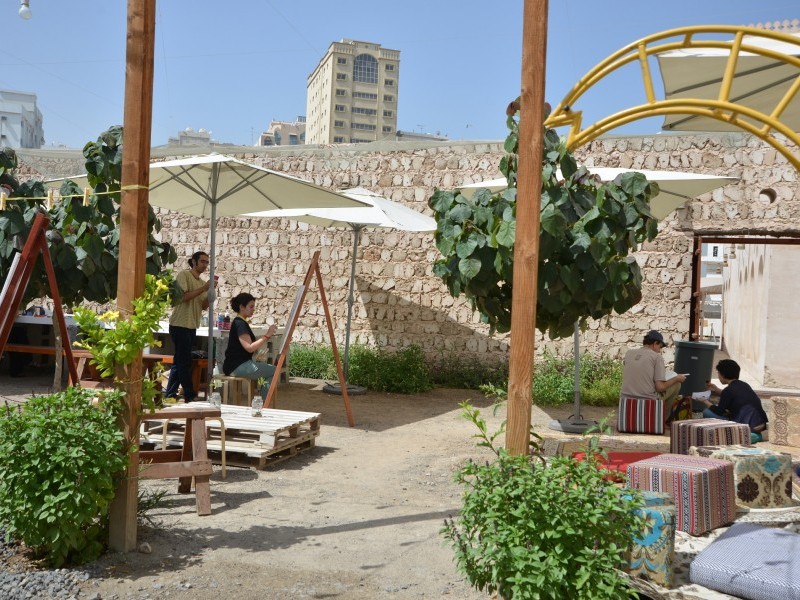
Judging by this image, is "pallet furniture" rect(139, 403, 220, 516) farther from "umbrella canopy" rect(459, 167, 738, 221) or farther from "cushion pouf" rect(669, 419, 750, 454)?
"umbrella canopy" rect(459, 167, 738, 221)

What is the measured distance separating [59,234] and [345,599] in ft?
16.5

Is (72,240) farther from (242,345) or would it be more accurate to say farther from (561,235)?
(561,235)

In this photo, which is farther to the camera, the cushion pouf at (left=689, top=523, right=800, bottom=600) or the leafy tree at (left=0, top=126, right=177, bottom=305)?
the leafy tree at (left=0, top=126, right=177, bottom=305)

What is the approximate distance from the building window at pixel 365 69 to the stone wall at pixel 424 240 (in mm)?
87445

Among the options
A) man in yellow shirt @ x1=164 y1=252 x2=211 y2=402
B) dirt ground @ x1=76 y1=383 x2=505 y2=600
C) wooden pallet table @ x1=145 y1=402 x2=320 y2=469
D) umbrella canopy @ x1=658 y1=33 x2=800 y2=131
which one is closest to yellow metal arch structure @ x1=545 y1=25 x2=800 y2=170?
umbrella canopy @ x1=658 y1=33 x2=800 y2=131

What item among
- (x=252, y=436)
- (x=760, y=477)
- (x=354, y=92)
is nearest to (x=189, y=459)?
(x=252, y=436)

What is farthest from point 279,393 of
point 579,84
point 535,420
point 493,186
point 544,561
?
point 544,561

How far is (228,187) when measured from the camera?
835cm

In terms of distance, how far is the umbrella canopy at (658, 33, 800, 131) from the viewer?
515cm

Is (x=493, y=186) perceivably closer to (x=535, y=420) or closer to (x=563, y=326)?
(x=563, y=326)

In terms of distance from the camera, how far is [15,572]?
3.74 meters

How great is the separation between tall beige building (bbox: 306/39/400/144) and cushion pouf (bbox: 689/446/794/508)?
90126 mm

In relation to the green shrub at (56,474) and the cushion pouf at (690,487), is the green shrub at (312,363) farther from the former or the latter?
the cushion pouf at (690,487)

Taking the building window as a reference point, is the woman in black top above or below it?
below
